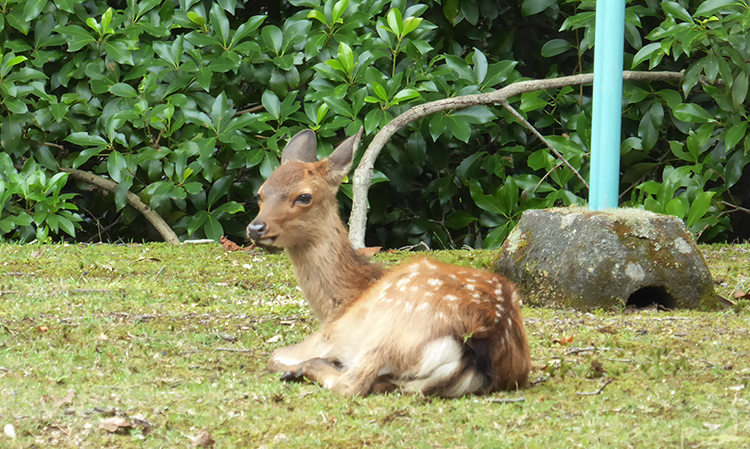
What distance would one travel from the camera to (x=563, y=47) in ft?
23.9

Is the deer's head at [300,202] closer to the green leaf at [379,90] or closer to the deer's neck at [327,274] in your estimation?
the deer's neck at [327,274]

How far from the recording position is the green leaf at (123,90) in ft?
22.5

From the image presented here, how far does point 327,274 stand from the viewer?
13.3 feet

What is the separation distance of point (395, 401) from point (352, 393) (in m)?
0.20

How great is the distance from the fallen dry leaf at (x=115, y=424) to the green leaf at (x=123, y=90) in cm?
465

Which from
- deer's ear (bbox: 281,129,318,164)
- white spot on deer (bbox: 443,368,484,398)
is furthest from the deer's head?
white spot on deer (bbox: 443,368,484,398)

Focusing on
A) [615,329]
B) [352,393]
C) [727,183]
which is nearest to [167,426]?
[352,393]

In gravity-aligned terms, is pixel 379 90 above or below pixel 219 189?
above

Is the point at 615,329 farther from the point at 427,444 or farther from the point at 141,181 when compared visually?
the point at 141,181

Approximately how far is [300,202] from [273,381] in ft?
3.20

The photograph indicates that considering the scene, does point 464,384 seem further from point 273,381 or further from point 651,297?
point 651,297

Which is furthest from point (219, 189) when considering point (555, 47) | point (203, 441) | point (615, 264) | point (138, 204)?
point (203, 441)

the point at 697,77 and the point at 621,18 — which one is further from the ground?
the point at 621,18

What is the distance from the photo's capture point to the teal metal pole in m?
5.03
